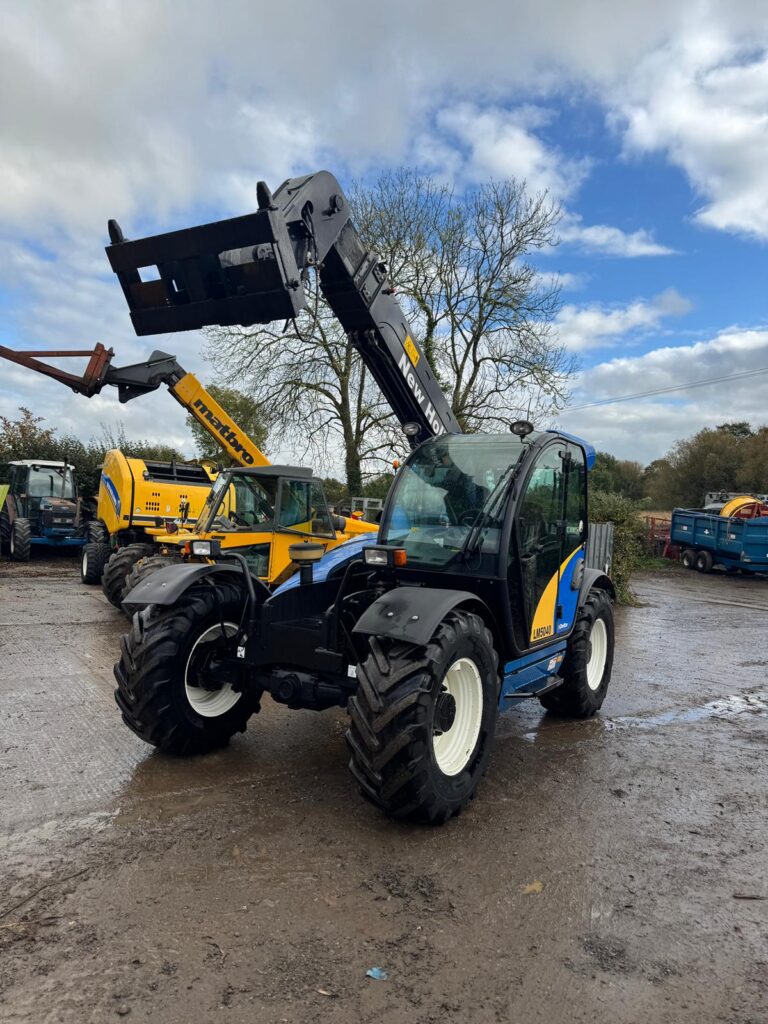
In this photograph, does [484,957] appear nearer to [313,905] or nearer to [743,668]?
[313,905]

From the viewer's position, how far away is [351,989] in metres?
2.45

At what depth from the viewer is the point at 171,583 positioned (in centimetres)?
443

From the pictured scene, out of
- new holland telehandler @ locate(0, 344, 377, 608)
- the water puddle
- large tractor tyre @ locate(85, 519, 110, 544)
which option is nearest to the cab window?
new holland telehandler @ locate(0, 344, 377, 608)

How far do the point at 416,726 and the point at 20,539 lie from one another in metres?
15.7

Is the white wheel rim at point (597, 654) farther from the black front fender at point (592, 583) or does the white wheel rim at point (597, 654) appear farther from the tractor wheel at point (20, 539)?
the tractor wheel at point (20, 539)

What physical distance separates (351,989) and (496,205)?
847 inches

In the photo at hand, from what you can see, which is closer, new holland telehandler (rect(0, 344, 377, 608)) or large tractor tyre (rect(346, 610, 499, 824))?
large tractor tyre (rect(346, 610, 499, 824))

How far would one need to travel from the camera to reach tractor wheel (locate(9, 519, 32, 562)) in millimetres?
16438

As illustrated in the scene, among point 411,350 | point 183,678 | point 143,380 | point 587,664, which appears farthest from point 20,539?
point 587,664

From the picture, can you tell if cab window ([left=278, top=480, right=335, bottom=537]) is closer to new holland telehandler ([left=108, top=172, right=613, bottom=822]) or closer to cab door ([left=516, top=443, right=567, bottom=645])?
new holland telehandler ([left=108, top=172, right=613, bottom=822])

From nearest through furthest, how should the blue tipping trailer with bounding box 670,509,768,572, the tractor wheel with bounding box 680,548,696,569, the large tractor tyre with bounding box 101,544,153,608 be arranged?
the large tractor tyre with bounding box 101,544,153,608 < the blue tipping trailer with bounding box 670,509,768,572 < the tractor wheel with bounding box 680,548,696,569

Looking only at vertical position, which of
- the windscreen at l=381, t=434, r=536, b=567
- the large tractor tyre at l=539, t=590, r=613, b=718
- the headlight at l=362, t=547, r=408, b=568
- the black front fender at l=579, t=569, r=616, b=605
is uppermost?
the windscreen at l=381, t=434, r=536, b=567

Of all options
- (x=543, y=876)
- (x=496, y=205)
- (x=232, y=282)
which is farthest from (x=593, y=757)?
(x=496, y=205)

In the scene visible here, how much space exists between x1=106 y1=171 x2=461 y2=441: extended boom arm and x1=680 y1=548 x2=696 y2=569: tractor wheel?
18356mm
